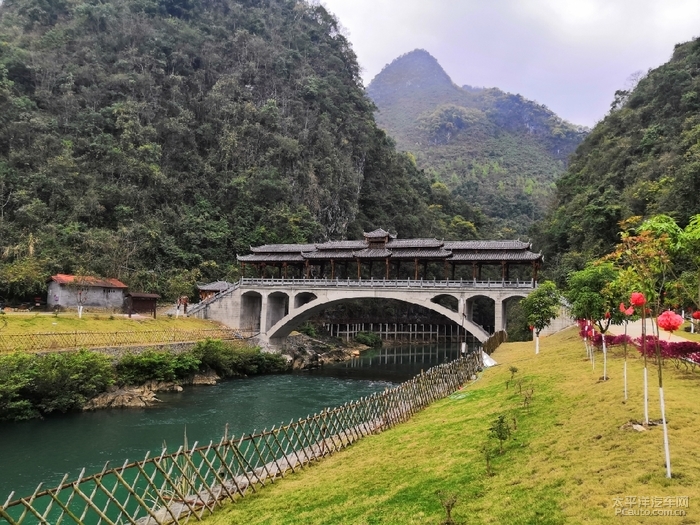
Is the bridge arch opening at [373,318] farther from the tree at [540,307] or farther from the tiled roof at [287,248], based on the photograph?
the tree at [540,307]

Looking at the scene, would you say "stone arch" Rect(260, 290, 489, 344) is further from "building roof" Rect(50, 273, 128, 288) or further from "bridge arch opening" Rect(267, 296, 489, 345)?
"building roof" Rect(50, 273, 128, 288)

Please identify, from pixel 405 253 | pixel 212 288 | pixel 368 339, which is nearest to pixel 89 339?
pixel 212 288

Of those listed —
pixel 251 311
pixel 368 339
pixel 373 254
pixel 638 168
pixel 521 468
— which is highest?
pixel 638 168

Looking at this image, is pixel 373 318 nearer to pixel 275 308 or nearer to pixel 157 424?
pixel 275 308

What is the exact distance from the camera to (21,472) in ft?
50.4

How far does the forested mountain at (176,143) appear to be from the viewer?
4681 centimetres

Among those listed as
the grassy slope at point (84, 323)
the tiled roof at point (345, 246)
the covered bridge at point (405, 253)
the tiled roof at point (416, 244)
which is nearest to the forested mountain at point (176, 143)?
the grassy slope at point (84, 323)

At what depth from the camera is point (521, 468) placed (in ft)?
28.1


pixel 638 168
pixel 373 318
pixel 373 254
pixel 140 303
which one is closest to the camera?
pixel 140 303

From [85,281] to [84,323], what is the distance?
296 inches

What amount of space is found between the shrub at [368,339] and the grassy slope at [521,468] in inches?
1772

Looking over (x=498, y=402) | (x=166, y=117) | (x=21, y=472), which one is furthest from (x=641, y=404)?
(x=166, y=117)

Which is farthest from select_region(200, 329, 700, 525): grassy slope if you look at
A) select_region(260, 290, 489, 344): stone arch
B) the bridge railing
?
select_region(260, 290, 489, 344): stone arch

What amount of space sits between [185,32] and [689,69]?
223 ft
